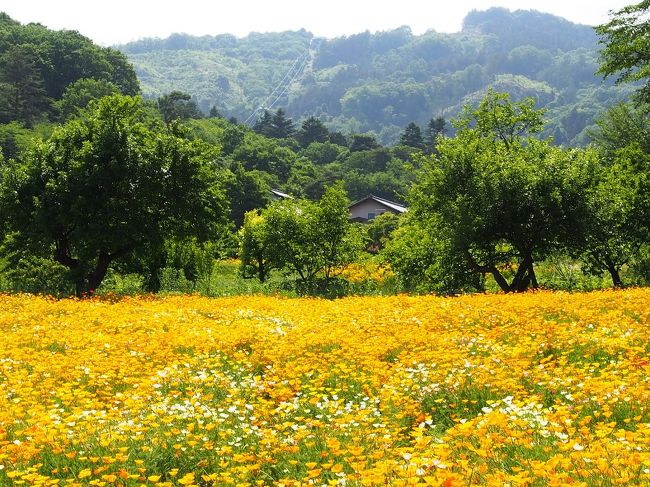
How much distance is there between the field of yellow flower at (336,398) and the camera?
4980 millimetres

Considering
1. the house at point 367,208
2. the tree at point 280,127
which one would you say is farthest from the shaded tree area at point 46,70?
the house at point 367,208

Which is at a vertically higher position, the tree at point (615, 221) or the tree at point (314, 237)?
the tree at point (615, 221)

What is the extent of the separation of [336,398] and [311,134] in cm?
14261

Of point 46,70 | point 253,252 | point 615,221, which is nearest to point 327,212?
point 253,252

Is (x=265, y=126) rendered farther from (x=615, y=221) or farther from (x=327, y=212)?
(x=615, y=221)

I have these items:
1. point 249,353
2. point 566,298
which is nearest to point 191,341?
point 249,353

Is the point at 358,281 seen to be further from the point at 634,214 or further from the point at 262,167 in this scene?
the point at 262,167

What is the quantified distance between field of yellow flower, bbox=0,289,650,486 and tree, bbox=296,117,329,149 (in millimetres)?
133873

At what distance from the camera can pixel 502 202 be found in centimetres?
2544

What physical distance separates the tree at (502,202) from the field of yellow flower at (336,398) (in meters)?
11.3

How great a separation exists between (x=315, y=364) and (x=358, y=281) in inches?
1092

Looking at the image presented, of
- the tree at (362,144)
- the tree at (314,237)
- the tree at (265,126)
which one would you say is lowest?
the tree at (314,237)

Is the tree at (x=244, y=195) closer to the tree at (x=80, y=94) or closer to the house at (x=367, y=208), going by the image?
the house at (x=367, y=208)

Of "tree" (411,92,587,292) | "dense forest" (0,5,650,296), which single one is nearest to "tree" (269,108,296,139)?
"dense forest" (0,5,650,296)
